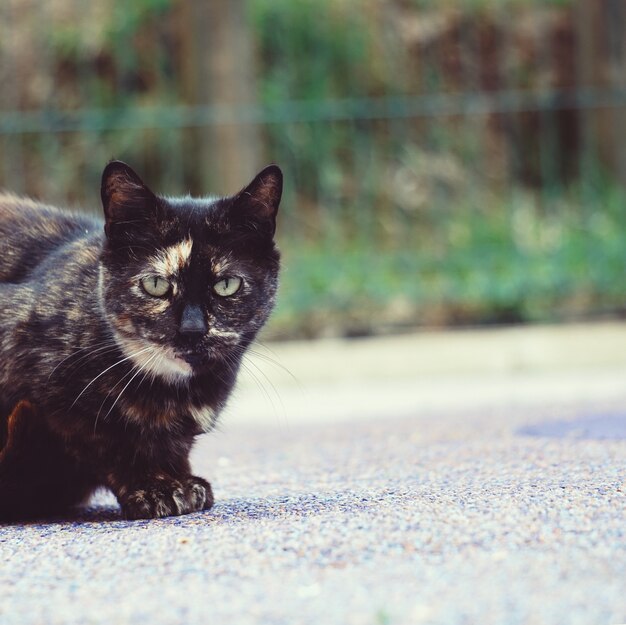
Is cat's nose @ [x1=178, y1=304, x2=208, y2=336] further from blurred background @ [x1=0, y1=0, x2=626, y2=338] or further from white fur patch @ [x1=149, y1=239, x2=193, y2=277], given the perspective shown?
blurred background @ [x1=0, y1=0, x2=626, y2=338]

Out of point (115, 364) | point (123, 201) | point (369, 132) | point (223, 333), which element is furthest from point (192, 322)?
point (369, 132)

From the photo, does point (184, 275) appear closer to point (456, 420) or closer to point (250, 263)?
point (250, 263)

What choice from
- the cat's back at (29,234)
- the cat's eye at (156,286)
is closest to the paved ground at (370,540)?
the cat's eye at (156,286)

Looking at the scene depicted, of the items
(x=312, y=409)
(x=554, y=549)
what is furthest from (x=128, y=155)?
(x=554, y=549)

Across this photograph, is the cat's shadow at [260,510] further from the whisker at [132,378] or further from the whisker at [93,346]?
the whisker at [93,346]

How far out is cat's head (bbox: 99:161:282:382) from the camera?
2.80 metres

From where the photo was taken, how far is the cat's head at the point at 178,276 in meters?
2.80

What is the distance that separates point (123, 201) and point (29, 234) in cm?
40

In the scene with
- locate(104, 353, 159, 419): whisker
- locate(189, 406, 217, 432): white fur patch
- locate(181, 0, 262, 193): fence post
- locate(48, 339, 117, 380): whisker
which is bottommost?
locate(189, 406, 217, 432): white fur patch

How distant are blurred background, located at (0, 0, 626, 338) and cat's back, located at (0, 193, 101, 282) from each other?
2713 mm

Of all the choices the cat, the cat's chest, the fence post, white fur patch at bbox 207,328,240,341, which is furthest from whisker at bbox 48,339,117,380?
the fence post

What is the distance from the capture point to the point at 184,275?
9.26ft

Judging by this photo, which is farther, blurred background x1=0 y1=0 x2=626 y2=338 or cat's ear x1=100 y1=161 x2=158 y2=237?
blurred background x1=0 y1=0 x2=626 y2=338

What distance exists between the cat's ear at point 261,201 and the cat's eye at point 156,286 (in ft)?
1.04
